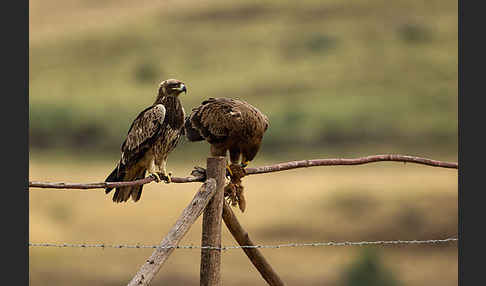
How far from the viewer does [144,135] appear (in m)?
5.78

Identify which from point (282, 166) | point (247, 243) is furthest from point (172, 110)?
point (247, 243)

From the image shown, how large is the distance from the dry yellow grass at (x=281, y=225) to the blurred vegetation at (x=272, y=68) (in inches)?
117

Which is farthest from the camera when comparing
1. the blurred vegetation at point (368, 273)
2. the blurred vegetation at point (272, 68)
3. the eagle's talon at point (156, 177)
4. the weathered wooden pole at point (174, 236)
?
the blurred vegetation at point (272, 68)

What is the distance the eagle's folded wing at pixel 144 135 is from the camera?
227 inches

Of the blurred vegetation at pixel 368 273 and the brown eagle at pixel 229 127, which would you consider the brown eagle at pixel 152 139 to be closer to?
the brown eagle at pixel 229 127

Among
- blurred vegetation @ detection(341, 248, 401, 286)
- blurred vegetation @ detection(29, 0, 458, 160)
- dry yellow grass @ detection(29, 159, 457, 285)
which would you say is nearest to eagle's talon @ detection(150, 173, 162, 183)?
dry yellow grass @ detection(29, 159, 457, 285)

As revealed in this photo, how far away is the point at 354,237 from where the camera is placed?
26172mm

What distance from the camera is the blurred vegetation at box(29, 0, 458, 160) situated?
35.4 metres

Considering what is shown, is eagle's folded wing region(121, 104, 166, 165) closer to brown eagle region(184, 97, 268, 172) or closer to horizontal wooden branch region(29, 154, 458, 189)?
brown eagle region(184, 97, 268, 172)

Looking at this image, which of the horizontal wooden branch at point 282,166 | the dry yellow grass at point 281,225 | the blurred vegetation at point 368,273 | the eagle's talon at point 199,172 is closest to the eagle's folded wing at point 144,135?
the horizontal wooden branch at point 282,166

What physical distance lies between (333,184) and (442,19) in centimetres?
2205

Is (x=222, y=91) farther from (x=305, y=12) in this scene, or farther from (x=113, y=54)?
(x=305, y=12)

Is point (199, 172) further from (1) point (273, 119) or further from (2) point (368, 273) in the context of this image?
(1) point (273, 119)

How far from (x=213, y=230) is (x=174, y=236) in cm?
35
